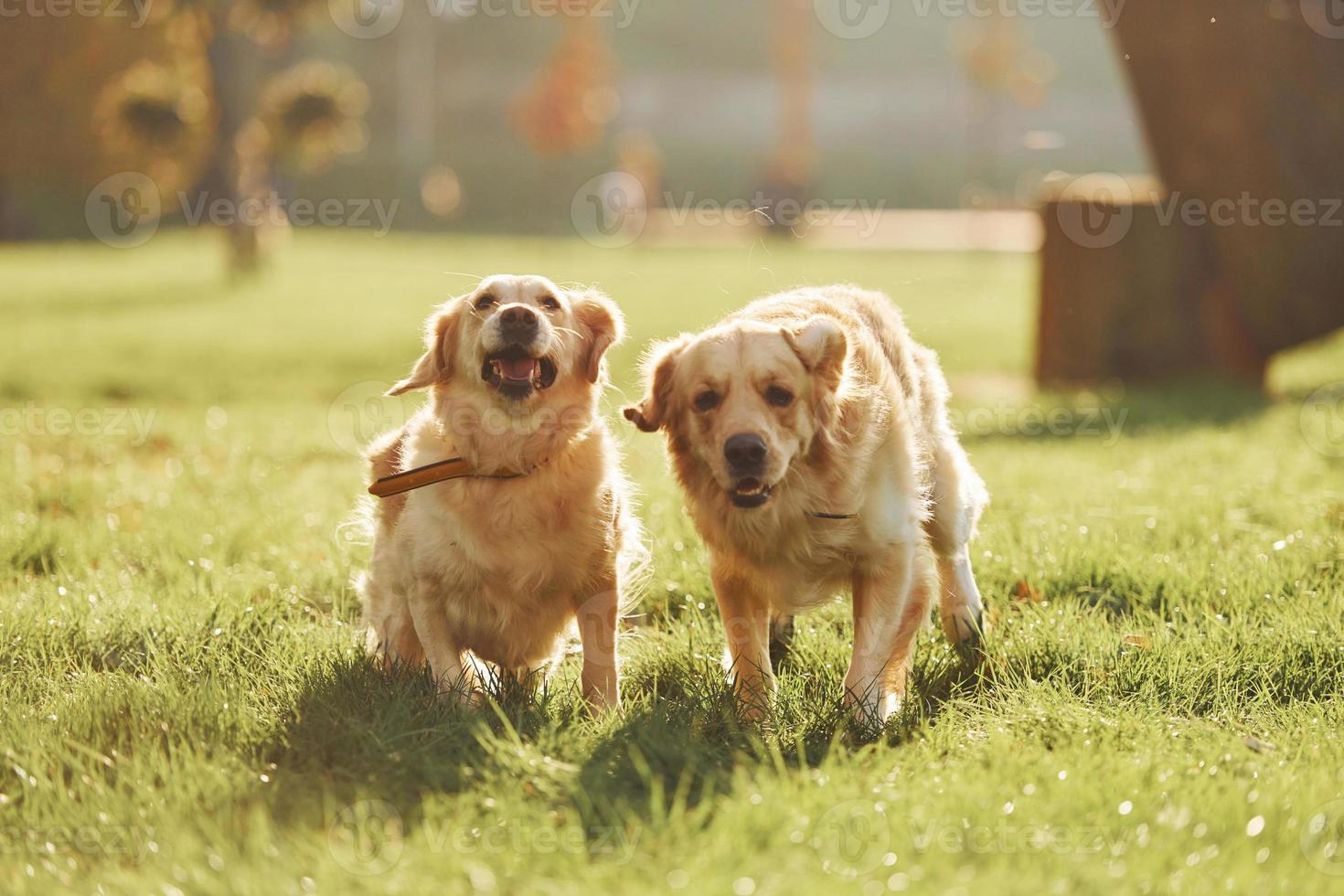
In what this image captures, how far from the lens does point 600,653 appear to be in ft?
11.7

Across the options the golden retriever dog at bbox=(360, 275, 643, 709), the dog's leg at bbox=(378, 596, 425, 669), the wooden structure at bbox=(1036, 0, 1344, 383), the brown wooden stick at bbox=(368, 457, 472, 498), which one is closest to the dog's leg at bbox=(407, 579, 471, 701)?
the golden retriever dog at bbox=(360, 275, 643, 709)

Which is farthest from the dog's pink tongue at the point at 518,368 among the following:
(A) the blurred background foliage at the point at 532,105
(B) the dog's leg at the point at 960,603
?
(A) the blurred background foliage at the point at 532,105

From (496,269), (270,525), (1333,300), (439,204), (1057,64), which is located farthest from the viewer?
(1057,64)

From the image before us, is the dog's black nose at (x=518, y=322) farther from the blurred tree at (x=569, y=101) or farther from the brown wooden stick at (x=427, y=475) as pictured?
the blurred tree at (x=569, y=101)

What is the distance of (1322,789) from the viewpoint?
8.96 feet

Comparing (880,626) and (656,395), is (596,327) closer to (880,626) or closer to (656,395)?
(656,395)

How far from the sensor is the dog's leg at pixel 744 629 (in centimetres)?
351

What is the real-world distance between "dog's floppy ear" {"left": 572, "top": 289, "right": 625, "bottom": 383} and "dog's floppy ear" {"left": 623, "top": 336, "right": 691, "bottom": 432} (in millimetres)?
338

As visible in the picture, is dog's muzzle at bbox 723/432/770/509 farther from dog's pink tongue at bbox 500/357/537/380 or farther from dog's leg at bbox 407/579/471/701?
dog's leg at bbox 407/579/471/701

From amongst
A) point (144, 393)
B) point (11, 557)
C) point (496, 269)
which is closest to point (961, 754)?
point (11, 557)

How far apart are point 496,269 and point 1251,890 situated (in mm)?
19693

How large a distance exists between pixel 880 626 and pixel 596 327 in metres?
1.27

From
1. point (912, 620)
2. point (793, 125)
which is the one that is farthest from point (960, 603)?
point (793, 125)

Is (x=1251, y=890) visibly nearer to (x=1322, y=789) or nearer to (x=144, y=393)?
(x=1322, y=789)
